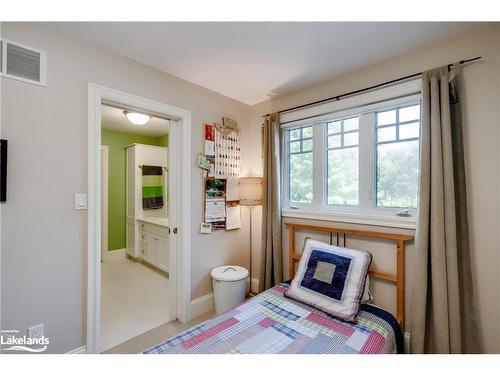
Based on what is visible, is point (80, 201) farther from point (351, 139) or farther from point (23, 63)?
point (351, 139)

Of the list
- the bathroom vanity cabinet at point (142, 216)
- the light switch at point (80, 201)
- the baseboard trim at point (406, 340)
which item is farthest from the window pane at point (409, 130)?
the bathroom vanity cabinet at point (142, 216)

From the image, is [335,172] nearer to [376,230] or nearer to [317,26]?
[376,230]

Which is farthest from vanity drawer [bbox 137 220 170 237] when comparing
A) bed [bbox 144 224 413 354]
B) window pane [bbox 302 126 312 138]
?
window pane [bbox 302 126 312 138]

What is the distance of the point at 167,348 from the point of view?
52.9 inches

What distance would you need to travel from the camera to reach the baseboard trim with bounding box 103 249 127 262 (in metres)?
4.14

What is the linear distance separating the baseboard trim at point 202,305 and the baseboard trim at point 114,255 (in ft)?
8.70

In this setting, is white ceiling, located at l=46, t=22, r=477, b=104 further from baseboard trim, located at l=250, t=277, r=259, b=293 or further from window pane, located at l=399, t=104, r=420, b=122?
baseboard trim, located at l=250, t=277, r=259, b=293

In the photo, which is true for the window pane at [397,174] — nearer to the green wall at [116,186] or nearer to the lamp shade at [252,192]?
the lamp shade at [252,192]

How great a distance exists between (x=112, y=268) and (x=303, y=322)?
346 cm

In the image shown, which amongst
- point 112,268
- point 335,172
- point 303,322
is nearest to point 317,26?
point 335,172

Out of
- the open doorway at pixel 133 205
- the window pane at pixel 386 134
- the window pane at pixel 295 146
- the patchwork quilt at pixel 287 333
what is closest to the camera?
the patchwork quilt at pixel 287 333

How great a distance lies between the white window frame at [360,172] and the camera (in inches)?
73.6

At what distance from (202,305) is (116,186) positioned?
9.83 ft
